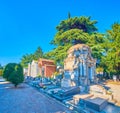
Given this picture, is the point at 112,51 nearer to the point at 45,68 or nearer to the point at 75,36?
the point at 75,36

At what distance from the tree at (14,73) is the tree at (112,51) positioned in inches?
626

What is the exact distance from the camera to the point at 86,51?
2269 cm

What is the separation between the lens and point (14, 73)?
2234 cm

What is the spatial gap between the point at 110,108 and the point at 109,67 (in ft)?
54.2

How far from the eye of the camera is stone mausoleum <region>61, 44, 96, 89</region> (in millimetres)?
21297

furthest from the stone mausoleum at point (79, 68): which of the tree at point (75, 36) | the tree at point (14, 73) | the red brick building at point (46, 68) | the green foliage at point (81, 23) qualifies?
the red brick building at point (46, 68)

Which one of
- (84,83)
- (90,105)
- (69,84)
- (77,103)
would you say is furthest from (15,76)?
(90,105)

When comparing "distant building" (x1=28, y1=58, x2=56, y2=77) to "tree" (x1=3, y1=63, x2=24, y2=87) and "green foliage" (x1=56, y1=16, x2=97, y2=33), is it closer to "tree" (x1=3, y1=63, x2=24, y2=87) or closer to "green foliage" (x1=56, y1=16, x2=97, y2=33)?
"green foliage" (x1=56, y1=16, x2=97, y2=33)

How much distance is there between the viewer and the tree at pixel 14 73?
22209 mm

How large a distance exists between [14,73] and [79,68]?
9.92m

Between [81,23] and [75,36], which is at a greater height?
[81,23]

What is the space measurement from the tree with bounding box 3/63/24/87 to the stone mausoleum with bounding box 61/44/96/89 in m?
6.86

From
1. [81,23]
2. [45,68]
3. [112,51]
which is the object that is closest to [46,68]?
[45,68]

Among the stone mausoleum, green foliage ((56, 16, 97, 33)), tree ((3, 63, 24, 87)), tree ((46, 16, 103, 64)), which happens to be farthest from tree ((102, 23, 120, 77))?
tree ((3, 63, 24, 87))
